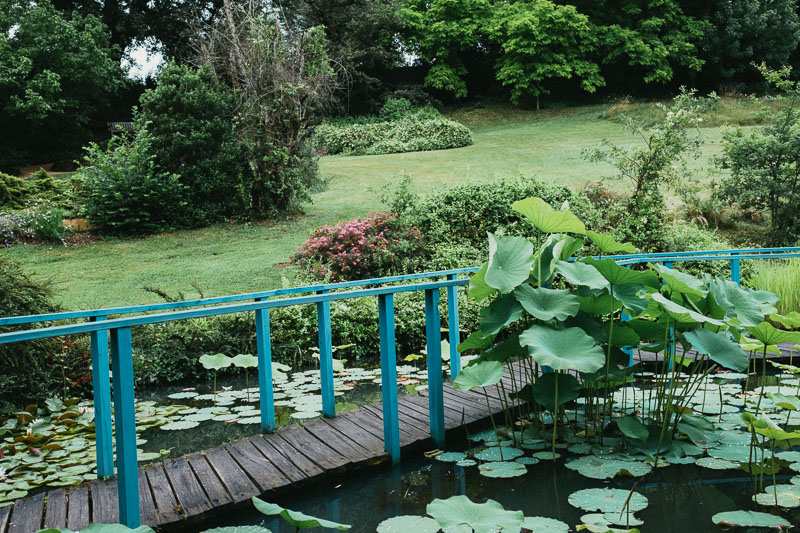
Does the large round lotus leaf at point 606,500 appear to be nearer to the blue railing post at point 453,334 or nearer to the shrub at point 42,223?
the blue railing post at point 453,334

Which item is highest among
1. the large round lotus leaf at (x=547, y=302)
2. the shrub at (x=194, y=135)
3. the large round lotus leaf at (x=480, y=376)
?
the shrub at (x=194, y=135)

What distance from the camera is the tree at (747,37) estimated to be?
26453 millimetres

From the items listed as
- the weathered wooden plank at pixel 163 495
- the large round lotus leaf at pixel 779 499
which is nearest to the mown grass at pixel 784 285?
the large round lotus leaf at pixel 779 499

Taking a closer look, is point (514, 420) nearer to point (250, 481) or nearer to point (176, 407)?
point (250, 481)

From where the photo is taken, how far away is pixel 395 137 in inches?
848

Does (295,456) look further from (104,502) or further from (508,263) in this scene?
(508,263)

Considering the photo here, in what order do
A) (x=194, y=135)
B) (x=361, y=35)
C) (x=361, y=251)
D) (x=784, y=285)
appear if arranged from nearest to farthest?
(x=784, y=285), (x=361, y=251), (x=194, y=135), (x=361, y=35)

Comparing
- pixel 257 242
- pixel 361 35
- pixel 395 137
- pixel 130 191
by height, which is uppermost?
pixel 361 35

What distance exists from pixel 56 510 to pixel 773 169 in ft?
35.7

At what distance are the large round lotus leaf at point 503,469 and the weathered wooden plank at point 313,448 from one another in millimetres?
745

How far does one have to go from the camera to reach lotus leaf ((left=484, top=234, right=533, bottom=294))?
3.25 metres

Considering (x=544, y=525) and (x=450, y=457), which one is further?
(x=450, y=457)

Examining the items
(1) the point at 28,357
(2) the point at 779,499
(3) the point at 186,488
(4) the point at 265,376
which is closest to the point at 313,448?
(4) the point at 265,376

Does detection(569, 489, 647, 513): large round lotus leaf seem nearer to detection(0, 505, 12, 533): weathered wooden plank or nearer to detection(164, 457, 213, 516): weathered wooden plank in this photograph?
detection(164, 457, 213, 516): weathered wooden plank
